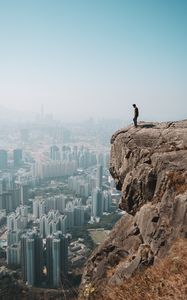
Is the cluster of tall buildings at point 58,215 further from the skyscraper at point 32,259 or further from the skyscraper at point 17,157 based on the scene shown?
the skyscraper at point 17,157

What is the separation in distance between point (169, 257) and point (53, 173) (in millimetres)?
36817

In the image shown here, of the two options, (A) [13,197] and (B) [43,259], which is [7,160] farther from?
(B) [43,259]

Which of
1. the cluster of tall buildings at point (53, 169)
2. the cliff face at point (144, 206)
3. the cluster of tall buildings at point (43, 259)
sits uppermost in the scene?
the cliff face at point (144, 206)

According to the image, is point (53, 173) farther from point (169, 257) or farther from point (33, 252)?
point (169, 257)

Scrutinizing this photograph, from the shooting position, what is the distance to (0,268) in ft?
44.8

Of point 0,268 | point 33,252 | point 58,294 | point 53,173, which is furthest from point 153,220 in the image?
point 53,173

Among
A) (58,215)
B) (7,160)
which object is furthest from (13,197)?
(7,160)

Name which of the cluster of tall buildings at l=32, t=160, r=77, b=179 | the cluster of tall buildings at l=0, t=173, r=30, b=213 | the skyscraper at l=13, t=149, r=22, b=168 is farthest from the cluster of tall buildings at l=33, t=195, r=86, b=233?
the skyscraper at l=13, t=149, r=22, b=168

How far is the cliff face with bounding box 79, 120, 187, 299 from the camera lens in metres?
3.21

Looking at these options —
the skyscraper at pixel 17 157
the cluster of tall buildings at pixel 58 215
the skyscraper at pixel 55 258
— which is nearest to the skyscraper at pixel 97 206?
the cluster of tall buildings at pixel 58 215

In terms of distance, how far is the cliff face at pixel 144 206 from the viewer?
321 cm

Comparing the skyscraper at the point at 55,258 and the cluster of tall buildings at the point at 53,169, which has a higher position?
the skyscraper at the point at 55,258

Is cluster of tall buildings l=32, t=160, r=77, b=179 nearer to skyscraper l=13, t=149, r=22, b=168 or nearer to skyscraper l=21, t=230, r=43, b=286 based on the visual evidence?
skyscraper l=13, t=149, r=22, b=168

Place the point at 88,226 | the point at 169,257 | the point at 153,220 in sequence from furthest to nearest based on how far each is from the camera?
1. the point at 88,226
2. the point at 153,220
3. the point at 169,257
